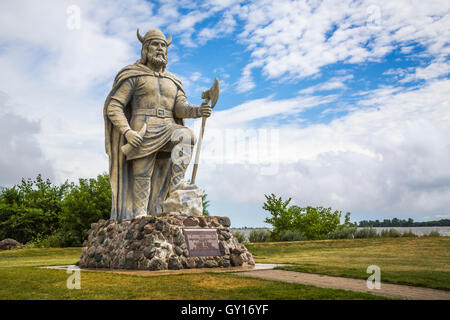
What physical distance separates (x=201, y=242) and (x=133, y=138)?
2630 millimetres

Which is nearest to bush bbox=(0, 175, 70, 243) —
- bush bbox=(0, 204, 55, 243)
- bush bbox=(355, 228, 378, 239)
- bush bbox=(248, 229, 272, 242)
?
bush bbox=(0, 204, 55, 243)

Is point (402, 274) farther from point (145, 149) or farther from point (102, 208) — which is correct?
point (102, 208)

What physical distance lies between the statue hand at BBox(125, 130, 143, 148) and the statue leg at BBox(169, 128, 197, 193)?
735 millimetres

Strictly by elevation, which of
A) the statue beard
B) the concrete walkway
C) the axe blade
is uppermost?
the statue beard

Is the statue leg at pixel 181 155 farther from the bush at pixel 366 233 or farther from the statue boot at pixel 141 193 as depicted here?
the bush at pixel 366 233

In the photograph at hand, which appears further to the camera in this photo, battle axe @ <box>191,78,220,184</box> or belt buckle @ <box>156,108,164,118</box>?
belt buckle @ <box>156,108,164,118</box>

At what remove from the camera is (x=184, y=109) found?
9688mm

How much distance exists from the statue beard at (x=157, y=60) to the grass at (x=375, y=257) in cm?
525

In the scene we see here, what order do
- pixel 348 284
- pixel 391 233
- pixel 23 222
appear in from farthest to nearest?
pixel 23 222
pixel 391 233
pixel 348 284

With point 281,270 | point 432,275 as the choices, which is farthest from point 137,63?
point 432,275

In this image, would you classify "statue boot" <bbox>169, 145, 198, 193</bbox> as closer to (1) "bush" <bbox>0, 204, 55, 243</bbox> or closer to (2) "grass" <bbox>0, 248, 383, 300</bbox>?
(2) "grass" <bbox>0, 248, 383, 300</bbox>

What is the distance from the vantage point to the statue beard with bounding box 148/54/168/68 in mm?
9575

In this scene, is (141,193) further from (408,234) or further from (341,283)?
(408,234)

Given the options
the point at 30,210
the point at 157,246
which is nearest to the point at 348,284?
the point at 157,246
